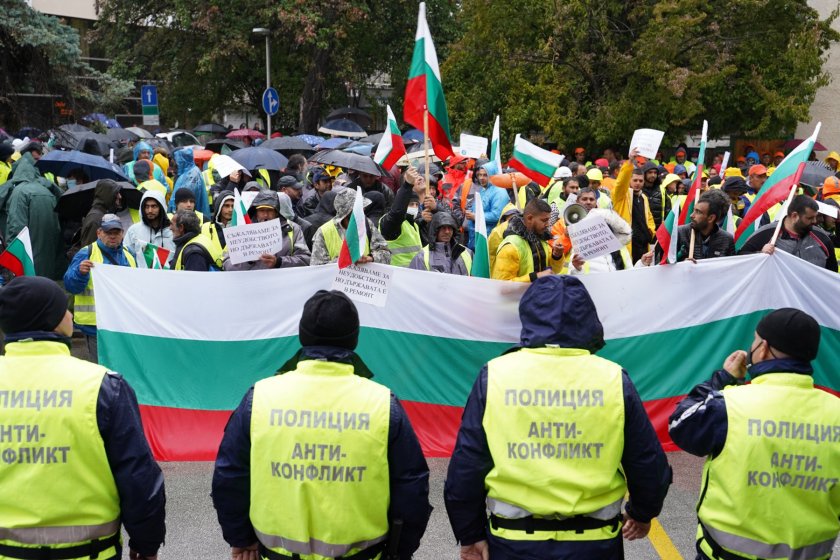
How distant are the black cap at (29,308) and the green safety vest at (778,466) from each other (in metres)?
2.53

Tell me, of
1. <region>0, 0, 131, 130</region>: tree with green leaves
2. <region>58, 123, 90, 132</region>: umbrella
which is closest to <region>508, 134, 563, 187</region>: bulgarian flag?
<region>0, 0, 131, 130</region>: tree with green leaves

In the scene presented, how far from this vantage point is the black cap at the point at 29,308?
140 inches

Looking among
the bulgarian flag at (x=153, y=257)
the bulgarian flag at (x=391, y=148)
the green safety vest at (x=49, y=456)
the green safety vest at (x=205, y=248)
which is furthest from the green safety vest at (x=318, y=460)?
the bulgarian flag at (x=391, y=148)

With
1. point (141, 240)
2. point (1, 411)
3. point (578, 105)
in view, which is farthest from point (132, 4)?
point (1, 411)

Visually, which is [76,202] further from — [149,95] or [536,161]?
[149,95]

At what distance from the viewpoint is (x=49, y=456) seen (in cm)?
344

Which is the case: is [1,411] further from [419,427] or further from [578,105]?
[578,105]

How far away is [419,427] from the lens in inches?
256

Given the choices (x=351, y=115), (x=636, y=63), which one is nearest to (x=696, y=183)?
(x=636, y=63)

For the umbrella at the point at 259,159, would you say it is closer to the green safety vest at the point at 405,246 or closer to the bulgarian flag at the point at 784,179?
the green safety vest at the point at 405,246

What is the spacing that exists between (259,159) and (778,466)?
12.2m

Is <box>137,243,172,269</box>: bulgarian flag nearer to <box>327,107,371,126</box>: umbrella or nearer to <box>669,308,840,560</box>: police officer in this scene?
<box>669,308,840,560</box>: police officer

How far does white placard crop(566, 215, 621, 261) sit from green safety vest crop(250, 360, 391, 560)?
322 centimetres

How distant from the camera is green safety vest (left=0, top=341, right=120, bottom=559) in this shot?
3443 mm
